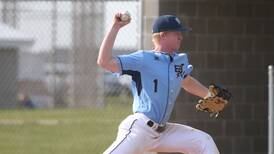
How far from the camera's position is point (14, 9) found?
1459cm

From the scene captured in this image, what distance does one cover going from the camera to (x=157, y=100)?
736 centimetres

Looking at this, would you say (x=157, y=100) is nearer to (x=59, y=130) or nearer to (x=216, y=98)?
(x=216, y=98)

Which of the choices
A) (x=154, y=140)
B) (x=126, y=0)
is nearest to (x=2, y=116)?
(x=126, y=0)

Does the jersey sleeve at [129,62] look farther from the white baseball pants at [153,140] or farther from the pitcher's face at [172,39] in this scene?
the white baseball pants at [153,140]

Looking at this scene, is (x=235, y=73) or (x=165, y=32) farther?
(x=235, y=73)

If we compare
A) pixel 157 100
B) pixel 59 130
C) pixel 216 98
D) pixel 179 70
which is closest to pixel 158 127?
pixel 157 100

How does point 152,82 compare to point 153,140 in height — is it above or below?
above

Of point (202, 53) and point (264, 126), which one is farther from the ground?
point (202, 53)

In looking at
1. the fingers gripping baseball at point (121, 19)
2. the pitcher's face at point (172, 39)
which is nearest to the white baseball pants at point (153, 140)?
the pitcher's face at point (172, 39)

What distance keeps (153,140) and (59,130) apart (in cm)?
859

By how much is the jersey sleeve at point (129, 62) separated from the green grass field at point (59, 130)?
5.23 m

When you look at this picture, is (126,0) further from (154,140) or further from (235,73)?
(154,140)

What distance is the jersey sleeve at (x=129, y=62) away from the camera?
23.8 ft

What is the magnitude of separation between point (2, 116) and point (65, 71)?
1.52 meters
